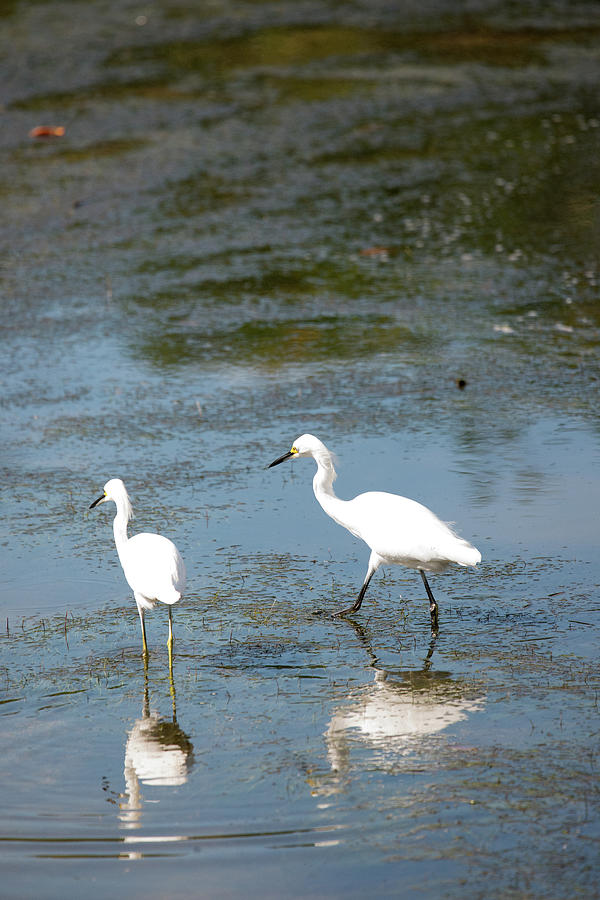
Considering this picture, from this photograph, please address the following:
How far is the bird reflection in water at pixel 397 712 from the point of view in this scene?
521 centimetres

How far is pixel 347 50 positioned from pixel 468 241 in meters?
8.30

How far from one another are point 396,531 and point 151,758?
181 centimetres

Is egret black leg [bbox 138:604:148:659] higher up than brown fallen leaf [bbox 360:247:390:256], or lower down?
higher up

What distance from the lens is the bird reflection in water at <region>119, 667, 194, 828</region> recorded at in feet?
16.1

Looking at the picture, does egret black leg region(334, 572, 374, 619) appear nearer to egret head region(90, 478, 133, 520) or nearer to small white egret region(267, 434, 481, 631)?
small white egret region(267, 434, 481, 631)

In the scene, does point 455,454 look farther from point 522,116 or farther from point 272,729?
point 522,116

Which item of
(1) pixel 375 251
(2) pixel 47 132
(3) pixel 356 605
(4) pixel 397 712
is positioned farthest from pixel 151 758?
(2) pixel 47 132

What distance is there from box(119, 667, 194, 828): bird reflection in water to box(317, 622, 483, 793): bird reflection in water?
63cm

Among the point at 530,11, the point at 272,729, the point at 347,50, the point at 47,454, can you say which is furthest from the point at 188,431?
the point at 530,11

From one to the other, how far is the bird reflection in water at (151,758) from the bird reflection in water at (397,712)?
24.7 inches

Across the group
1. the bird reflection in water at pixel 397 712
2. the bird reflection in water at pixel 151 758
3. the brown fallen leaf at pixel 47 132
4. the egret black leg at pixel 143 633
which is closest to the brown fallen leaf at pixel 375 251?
the brown fallen leaf at pixel 47 132

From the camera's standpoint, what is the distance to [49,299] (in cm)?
1198

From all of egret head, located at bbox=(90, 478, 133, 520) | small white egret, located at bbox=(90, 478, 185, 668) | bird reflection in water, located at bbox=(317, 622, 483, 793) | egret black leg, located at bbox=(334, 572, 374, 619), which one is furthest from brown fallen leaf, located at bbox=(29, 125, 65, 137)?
bird reflection in water, located at bbox=(317, 622, 483, 793)

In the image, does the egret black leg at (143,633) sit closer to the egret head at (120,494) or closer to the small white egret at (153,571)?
the small white egret at (153,571)
